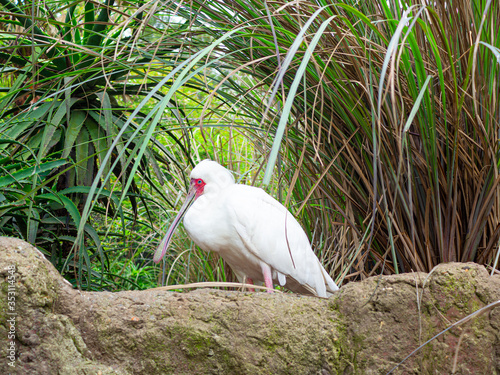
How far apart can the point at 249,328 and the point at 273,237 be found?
1.01 metres

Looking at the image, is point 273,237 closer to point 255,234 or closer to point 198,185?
point 255,234

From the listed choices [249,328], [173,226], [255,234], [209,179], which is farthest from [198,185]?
[249,328]

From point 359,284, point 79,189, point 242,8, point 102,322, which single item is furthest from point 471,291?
point 79,189

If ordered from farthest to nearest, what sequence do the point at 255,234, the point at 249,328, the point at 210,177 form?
the point at 210,177
the point at 255,234
the point at 249,328

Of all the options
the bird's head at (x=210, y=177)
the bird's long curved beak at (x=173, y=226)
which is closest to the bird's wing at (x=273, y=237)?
the bird's head at (x=210, y=177)

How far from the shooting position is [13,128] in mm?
2719

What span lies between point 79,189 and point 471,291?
2.02 m

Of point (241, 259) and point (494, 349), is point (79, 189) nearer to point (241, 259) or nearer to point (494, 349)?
point (241, 259)

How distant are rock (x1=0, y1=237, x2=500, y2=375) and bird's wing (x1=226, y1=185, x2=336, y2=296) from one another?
2.59 feet

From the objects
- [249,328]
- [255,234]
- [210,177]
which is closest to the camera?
[249,328]

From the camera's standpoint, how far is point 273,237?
2.44m

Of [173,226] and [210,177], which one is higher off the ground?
[210,177]

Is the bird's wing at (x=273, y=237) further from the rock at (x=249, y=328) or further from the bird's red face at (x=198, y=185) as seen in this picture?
the rock at (x=249, y=328)

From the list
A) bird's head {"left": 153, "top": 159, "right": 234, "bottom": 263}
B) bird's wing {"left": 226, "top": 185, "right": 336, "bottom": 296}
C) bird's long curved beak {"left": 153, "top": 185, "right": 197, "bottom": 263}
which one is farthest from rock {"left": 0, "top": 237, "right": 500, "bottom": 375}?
bird's head {"left": 153, "top": 159, "right": 234, "bottom": 263}
